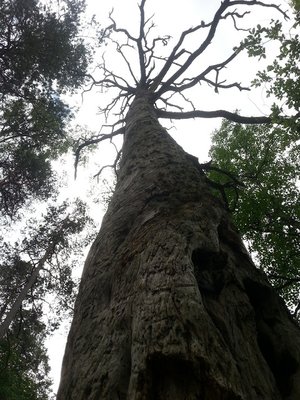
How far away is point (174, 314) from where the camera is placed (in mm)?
1319

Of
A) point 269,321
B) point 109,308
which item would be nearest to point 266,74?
point 269,321

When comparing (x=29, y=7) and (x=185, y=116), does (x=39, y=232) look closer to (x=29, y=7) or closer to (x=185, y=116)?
(x=29, y=7)

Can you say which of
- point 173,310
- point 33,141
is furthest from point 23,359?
point 173,310

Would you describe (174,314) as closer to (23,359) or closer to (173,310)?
(173,310)

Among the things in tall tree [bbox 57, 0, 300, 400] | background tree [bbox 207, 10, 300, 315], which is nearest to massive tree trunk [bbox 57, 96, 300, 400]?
tall tree [bbox 57, 0, 300, 400]

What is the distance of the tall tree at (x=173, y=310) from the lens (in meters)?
1.18

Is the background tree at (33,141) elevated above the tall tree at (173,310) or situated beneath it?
elevated above

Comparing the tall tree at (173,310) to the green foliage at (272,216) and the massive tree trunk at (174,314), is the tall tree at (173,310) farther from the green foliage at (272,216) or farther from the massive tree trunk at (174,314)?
the green foliage at (272,216)

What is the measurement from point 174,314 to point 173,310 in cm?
2

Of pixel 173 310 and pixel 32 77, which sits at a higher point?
pixel 32 77

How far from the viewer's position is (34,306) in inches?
458

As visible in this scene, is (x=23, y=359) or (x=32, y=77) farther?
(x=23, y=359)

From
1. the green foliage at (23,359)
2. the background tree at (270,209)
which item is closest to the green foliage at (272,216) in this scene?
the background tree at (270,209)

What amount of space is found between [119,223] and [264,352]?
Answer: 1.17 meters
